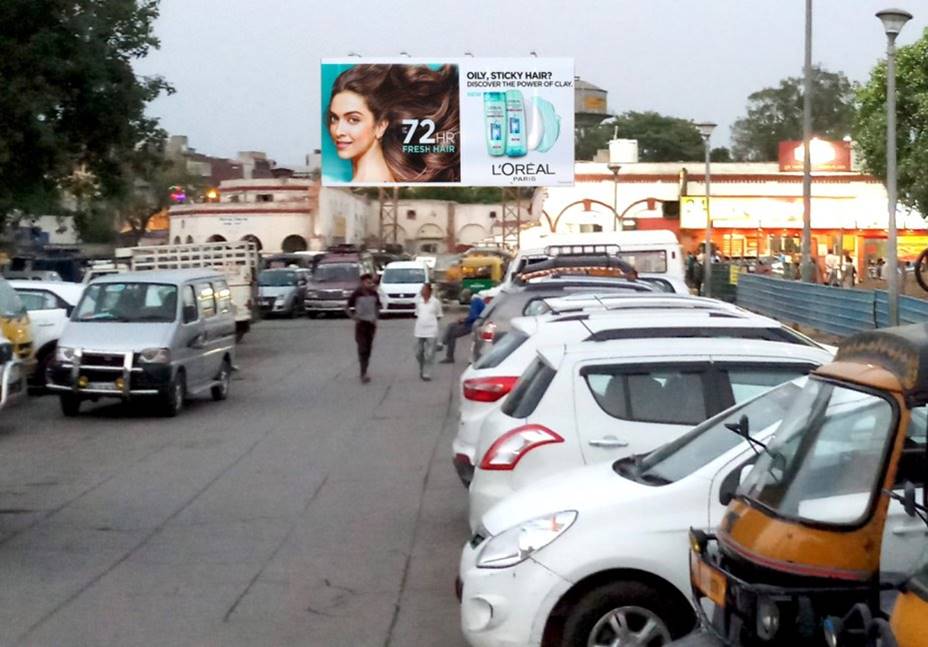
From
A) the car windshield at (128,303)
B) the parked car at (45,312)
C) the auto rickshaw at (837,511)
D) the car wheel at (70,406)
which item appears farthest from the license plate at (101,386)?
the auto rickshaw at (837,511)

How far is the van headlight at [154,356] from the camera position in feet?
62.6

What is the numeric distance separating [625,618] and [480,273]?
4081 cm

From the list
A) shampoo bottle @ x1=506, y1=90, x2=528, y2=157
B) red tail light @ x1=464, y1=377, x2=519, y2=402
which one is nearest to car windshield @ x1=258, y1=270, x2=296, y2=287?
shampoo bottle @ x1=506, y1=90, x2=528, y2=157

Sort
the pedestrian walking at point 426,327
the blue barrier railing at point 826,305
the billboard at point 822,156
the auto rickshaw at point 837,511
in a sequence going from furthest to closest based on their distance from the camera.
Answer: the billboard at point 822,156 → the pedestrian walking at point 426,327 → the blue barrier railing at point 826,305 → the auto rickshaw at point 837,511

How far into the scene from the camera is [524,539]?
6.78 metres

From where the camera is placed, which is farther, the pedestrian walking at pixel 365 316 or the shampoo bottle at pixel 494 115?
the shampoo bottle at pixel 494 115

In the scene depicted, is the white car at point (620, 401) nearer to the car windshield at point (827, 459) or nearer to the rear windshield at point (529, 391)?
the rear windshield at point (529, 391)

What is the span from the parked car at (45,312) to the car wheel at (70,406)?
1459 mm

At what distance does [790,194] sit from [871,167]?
24.1 meters

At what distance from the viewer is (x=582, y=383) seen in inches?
345

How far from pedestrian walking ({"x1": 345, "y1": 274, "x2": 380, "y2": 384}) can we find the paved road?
9.13 feet

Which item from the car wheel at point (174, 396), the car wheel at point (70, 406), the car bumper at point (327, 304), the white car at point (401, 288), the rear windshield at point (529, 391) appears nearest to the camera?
the rear windshield at point (529, 391)

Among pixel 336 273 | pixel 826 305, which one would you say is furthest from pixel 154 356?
pixel 336 273

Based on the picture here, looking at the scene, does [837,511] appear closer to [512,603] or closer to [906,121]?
[512,603]
